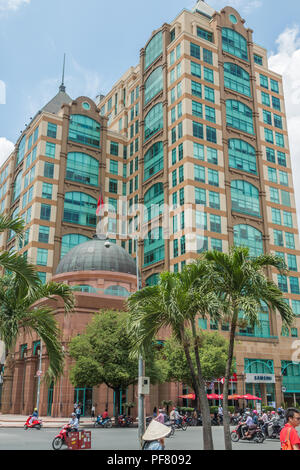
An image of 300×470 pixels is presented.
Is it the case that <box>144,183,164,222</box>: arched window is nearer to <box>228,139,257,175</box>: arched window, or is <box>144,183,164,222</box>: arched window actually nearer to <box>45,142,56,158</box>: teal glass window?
<box>228,139,257,175</box>: arched window

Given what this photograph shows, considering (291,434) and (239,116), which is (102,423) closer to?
(291,434)

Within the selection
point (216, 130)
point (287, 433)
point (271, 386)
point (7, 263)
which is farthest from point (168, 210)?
point (287, 433)

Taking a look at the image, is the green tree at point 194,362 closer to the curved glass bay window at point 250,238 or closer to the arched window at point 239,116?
the curved glass bay window at point 250,238

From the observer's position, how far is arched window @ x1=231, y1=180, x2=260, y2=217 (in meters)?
66.5

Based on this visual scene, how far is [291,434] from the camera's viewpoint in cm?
819

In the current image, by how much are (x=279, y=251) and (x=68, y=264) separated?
31.2 m

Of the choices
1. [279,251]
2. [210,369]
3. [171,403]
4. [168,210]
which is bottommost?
[171,403]

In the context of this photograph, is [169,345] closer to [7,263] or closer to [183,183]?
[183,183]

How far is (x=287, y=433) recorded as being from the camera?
827 centimetres

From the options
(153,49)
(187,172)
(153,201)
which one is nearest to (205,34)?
(153,49)

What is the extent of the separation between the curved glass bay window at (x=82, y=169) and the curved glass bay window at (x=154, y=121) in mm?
10544

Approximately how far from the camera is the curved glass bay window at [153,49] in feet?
249

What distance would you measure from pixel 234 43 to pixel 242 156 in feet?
65.8

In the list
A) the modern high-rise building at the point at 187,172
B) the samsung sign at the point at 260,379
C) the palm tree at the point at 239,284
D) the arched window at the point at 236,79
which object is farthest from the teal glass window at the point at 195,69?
the palm tree at the point at 239,284
